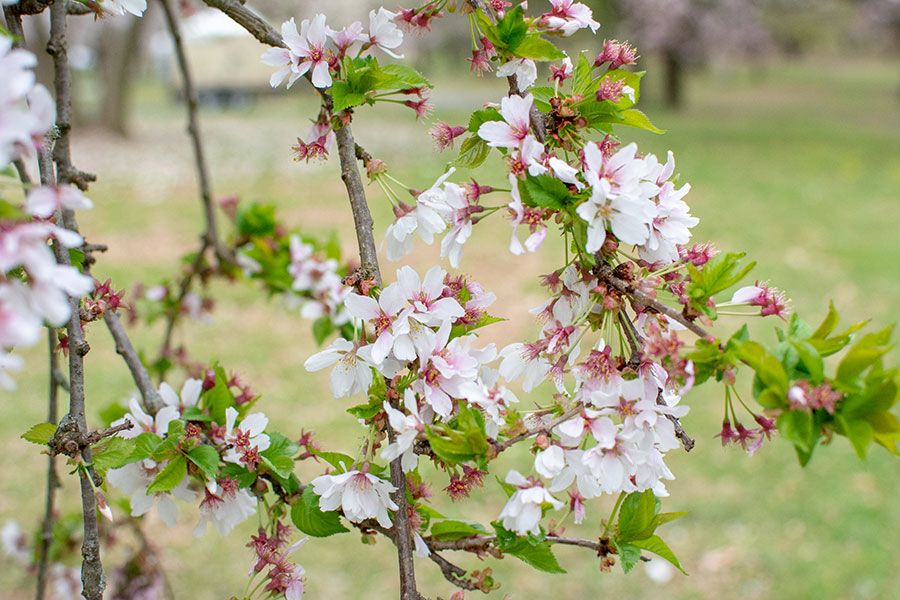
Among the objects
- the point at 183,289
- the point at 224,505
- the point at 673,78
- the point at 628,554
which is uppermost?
the point at 673,78

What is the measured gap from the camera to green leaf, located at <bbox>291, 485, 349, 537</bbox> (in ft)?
3.26

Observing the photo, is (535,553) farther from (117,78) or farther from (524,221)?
(117,78)

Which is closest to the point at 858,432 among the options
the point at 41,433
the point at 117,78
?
the point at 41,433

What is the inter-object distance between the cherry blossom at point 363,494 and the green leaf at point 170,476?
0.62ft

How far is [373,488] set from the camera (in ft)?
3.05

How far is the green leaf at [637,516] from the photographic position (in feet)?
3.19

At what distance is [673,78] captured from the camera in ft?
61.9

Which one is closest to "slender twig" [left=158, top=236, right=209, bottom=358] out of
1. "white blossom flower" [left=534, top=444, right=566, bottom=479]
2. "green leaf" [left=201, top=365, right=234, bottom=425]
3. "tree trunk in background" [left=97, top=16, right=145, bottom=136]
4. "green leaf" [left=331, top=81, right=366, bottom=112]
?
"green leaf" [left=201, top=365, right=234, bottom=425]

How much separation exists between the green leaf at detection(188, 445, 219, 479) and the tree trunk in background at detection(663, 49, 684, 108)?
18.6 m

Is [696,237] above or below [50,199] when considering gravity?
above

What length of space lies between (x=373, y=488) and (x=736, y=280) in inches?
15.5

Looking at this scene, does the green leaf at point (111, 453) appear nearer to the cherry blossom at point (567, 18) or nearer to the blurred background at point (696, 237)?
the blurred background at point (696, 237)

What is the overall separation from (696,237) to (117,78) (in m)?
9.26

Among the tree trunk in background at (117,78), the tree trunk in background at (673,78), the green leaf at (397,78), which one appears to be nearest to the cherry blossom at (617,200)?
the green leaf at (397,78)
